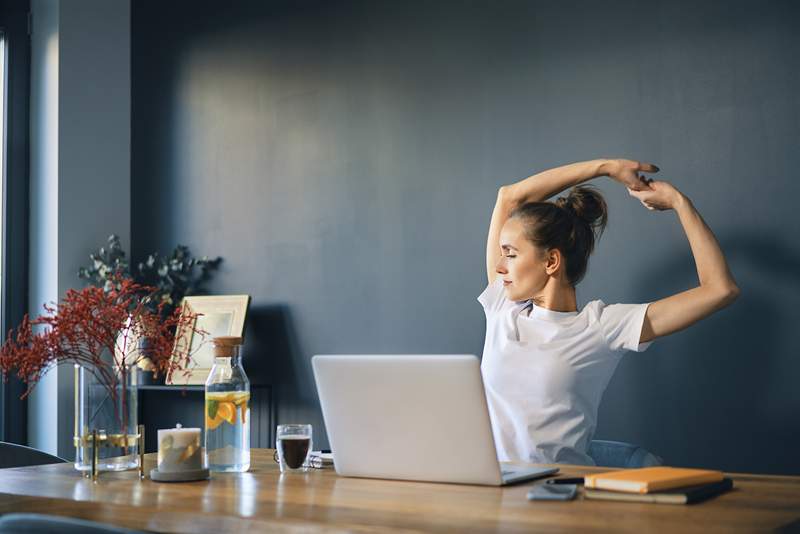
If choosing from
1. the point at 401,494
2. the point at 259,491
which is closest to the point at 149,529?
the point at 259,491

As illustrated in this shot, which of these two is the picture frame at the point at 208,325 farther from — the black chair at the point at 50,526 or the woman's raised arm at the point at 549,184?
the black chair at the point at 50,526

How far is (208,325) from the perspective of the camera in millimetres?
3920

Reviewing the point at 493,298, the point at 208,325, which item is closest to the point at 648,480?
the point at 493,298

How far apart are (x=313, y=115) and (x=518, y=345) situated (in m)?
1.70

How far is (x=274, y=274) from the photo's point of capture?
396 centimetres

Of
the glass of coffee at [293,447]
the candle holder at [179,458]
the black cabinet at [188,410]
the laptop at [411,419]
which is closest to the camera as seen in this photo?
the laptop at [411,419]

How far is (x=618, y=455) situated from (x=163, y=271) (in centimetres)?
233

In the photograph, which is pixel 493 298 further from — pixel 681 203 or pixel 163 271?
pixel 163 271

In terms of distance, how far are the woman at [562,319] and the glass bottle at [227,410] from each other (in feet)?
2.67

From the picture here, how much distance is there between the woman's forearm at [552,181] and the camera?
287 centimetres

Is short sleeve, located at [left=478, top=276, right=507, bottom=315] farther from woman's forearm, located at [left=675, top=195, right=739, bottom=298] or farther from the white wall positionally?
the white wall

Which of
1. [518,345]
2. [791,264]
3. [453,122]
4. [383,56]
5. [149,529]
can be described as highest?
[383,56]

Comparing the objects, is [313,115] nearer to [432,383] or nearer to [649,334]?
[649,334]

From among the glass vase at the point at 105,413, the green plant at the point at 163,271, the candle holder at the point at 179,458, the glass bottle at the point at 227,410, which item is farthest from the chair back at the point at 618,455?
the green plant at the point at 163,271
